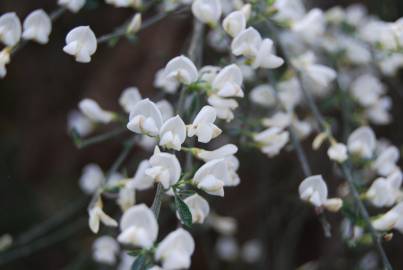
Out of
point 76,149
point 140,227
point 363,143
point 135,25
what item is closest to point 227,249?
point 76,149

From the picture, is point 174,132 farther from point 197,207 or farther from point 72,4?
point 72,4

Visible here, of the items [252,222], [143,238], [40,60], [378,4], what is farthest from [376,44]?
[40,60]

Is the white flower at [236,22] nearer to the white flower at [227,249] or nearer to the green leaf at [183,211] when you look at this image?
the green leaf at [183,211]

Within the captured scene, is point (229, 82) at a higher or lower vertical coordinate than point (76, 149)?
higher

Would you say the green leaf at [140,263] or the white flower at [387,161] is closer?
the green leaf at [140,263]

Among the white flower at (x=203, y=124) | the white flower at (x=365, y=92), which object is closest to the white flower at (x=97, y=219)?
the white flower at (x=203, y=124)

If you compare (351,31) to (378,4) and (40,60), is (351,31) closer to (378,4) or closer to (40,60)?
(378,4)
